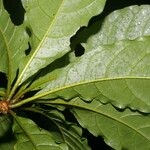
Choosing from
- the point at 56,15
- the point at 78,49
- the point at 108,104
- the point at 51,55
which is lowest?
the point at 108,104

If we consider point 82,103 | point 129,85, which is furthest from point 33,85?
point 129,85

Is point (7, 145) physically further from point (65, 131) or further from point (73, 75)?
point (73, 75)

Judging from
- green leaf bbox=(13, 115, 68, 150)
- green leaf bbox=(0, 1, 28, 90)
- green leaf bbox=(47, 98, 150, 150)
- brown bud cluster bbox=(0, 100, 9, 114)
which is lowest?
green leaf bbox=(47, 98, 150, 150)

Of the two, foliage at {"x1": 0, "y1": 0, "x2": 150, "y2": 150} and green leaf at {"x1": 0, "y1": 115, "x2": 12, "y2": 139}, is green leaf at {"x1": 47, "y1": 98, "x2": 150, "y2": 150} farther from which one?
green leaf at {"x1": 0, "y1": 115, "x2": 12, "y2": 139}

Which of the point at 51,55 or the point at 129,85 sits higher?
the point at 51,55

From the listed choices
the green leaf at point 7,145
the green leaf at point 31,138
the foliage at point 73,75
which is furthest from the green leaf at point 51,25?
the green leaf at point 7,145

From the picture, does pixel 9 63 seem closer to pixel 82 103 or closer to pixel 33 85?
pixel 33 85

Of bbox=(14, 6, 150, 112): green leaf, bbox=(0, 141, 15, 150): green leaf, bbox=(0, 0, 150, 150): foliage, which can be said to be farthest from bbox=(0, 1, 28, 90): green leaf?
bbox=(0, 141, 15, 150): green leaf

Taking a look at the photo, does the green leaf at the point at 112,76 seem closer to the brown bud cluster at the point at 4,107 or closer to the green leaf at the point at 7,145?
the brown bud cluster at the point at 4,107

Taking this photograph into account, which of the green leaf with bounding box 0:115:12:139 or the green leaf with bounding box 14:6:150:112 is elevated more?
the green leaf with bounding box 14:6:150:112
